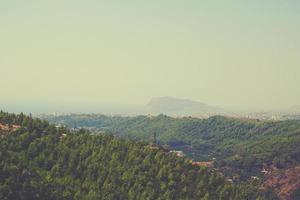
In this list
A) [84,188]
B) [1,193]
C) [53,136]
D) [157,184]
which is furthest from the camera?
[53,136]

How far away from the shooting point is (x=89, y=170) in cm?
14225

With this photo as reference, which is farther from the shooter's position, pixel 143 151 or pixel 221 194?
pixel 143 151

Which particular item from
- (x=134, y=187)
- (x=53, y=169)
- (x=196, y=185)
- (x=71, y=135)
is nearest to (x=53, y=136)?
(x=71, y=135)

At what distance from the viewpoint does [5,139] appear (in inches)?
5679

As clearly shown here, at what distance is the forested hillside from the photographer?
4948 inches

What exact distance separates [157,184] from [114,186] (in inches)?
506

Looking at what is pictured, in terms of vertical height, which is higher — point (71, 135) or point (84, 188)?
point (71, 135)

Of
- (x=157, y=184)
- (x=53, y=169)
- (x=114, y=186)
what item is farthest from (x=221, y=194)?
(x=53, y=169)

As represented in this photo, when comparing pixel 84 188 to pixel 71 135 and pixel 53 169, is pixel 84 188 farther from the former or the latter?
pixel 71 135

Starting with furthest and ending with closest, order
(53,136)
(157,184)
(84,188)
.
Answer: (53,136)
(157,184)
(84,188)

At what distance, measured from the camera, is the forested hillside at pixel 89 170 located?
125688 millimetres

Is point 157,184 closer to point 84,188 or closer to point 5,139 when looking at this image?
point 84,188

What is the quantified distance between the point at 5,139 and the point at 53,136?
1609cm

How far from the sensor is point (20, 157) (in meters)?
135
